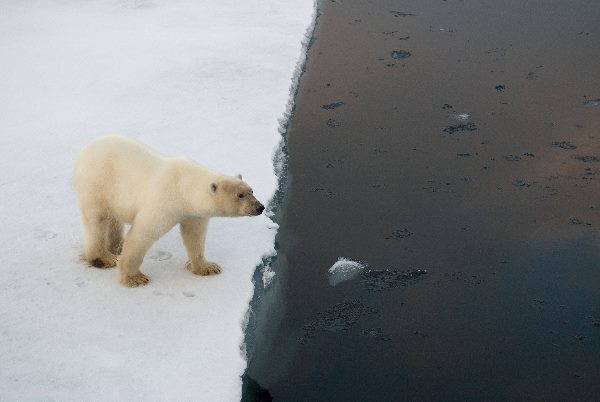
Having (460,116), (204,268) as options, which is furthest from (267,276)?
(460,116)

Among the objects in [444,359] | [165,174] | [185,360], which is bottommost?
[444,359]

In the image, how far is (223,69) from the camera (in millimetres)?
6863

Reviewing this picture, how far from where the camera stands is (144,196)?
138 inches

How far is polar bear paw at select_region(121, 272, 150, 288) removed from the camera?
370 cm

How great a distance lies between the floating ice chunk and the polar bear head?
85cm

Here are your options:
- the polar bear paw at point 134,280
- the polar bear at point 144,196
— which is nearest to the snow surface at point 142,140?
the polar bear paw at point 134,280

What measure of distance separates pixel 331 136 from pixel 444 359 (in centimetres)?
274

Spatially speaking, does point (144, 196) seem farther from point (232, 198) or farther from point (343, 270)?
point (343, 270)

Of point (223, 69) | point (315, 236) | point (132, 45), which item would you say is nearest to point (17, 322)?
point (315, 236)

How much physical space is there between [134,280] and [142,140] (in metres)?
1.96

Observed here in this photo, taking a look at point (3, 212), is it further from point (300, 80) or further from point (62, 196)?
point (300, 80)

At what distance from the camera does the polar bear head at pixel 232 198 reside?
342cm

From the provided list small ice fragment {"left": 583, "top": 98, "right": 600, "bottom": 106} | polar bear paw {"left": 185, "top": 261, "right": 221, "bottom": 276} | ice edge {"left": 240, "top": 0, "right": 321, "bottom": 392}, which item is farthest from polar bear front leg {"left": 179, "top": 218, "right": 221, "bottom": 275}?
small ice fragment {"left": 583, "top": 98, "right": 600, "bottom": 106}

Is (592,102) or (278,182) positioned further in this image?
(592,102)
